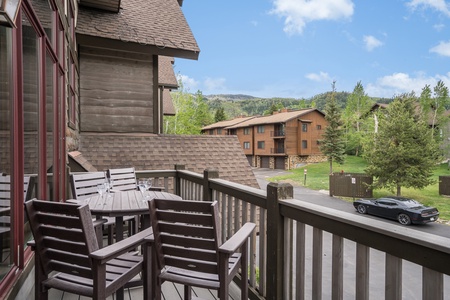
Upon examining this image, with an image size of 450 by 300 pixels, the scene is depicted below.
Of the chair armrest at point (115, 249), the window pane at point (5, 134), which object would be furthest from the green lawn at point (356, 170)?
the window pane at point (5, 134)

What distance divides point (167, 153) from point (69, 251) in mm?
5279

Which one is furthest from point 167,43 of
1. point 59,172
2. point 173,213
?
point 173,213

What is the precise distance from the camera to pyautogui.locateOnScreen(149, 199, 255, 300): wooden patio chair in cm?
177

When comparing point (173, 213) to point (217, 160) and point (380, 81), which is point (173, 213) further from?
point (380, 81)

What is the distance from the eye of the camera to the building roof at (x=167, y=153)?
20.7 ft

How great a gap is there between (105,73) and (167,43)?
157 cm

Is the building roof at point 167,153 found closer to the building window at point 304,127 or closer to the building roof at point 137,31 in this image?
the building roof at point 137,31

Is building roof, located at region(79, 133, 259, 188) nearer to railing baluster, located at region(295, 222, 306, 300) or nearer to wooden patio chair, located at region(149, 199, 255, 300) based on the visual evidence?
wooden patio chair, located at region(149, 199, 255, 300)

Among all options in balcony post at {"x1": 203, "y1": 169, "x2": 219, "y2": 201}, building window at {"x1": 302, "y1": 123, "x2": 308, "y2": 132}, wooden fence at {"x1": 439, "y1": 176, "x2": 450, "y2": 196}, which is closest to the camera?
balcony post at {"x1": 203, "y1": 169, "x2": 219, "y2": 201}

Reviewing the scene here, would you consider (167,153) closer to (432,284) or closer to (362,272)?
(362,272)

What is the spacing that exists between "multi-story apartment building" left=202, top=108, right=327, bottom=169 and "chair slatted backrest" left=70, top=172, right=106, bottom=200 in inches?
1267

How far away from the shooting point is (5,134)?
5.29 feet

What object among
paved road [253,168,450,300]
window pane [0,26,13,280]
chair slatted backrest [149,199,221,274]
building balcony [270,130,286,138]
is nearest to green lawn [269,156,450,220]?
building balcony [270,130,286,138]

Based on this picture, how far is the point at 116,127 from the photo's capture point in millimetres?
7082
